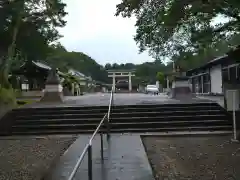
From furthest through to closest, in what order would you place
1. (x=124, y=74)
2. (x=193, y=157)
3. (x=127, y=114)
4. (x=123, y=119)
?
(x=124, y=74) < (x=127, y=114) < (x=123, y=119) < (x=193, y=157)

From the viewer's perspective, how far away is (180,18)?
28.8 ft

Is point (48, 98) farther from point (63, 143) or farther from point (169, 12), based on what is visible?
point (169, 12)

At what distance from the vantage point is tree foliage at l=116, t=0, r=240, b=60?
8.39 m

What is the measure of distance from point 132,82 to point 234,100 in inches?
2554

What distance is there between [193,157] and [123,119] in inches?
229

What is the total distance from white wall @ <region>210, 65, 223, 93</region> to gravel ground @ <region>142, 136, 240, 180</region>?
1779cm

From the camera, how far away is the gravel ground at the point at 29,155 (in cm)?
752

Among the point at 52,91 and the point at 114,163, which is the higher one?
the point at 52,91

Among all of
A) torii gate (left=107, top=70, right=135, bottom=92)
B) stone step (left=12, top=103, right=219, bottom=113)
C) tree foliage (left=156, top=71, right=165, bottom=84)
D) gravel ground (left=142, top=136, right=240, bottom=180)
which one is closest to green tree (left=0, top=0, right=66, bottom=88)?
stone step (left=12, top=103, right=219, bottom=113)

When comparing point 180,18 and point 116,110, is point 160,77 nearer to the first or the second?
point 116,110

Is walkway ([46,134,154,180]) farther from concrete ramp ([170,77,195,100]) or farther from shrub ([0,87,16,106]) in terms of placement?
concrete ramp ([170,77,195,100])

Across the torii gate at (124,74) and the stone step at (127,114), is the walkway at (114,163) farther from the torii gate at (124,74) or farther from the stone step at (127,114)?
the torii gate at (124,74)

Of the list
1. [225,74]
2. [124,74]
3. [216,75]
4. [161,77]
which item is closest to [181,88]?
[225,74]

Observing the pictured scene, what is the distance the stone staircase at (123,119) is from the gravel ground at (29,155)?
1.54 m
